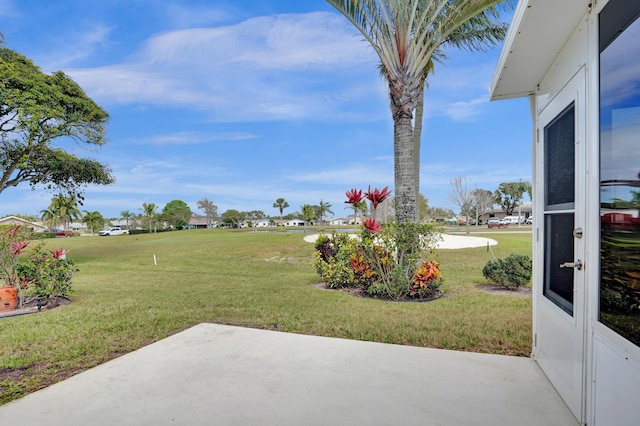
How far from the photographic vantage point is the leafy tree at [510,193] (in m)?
50.9

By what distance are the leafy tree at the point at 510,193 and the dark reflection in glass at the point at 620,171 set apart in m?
56.4

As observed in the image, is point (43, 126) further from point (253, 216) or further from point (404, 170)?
point (253, 216)

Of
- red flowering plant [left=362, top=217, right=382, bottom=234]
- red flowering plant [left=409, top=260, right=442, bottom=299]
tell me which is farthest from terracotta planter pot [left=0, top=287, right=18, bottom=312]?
red flowering plant [left=409, top=260, right=442, bottom=299]

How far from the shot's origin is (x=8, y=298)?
5188mm

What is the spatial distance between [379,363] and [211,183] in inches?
941

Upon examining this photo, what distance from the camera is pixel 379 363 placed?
9.12ft

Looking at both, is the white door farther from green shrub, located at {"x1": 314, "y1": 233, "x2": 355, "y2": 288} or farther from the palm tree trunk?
the palm tree trunk

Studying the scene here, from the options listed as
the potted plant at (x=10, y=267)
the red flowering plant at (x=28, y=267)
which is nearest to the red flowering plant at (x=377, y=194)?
the red flowering plant at (x=28, y=267)

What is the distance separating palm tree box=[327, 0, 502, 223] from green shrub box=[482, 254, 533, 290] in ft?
6.85

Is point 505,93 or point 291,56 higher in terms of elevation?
point 291,56

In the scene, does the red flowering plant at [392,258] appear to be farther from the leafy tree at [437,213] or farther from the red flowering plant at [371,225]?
the leafy tree at [437,213]

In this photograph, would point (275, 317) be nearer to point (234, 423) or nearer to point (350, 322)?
point (350, 322)

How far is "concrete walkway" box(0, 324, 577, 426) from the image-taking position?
1.98 metres

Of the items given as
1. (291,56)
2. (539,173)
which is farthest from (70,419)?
(291,56)
